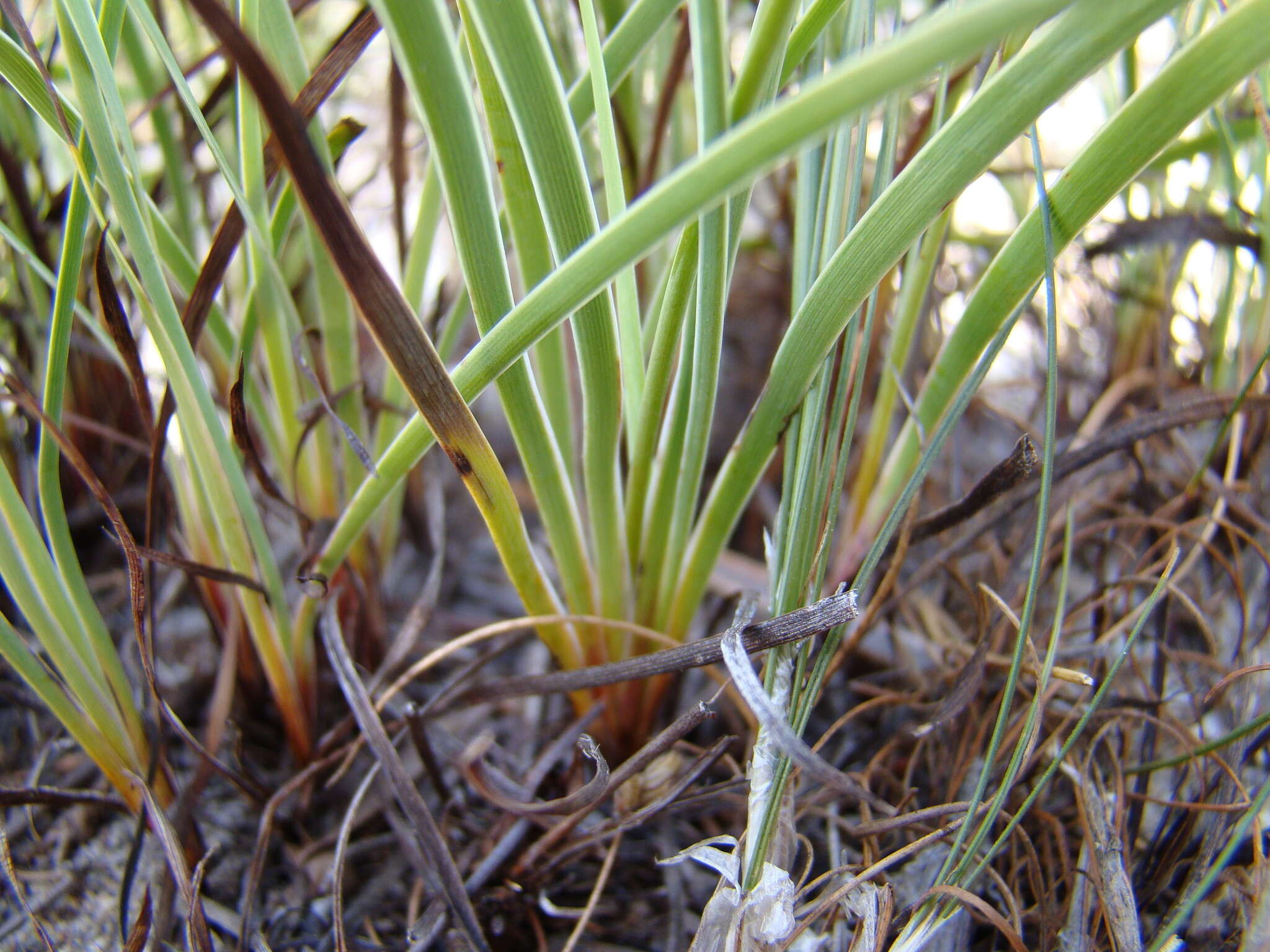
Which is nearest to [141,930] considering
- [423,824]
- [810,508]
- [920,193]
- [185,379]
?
[423,824]

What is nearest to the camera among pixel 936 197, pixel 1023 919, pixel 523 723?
pixel 936 197

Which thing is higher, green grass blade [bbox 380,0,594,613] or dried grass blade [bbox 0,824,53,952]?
green grass blade [bbox 380,0,594,613]

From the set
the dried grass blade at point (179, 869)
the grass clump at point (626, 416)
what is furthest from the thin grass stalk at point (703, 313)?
the dried grass blade at point (179, 869)

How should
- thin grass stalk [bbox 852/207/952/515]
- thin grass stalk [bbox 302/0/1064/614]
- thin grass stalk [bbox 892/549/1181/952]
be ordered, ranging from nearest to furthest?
1. thin grass stalk [bbox 302/0/1064/614]
2. thin grass stalk [bbox 892/549/1181/952]
3. thin grass stalk [bbox 852/207/952/515]

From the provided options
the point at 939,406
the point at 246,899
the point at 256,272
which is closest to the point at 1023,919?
the point at 939,406

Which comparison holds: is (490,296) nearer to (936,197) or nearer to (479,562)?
(936,197)

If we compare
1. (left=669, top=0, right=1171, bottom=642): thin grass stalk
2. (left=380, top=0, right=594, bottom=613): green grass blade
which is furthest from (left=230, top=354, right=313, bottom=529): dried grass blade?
(left=669, top=0, right=1171, bottom=642): thin grass stalk

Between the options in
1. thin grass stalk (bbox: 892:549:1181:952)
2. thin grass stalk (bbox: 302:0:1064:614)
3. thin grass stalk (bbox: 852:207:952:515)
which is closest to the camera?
thin grass stalk (bbox: 302:0:1064:614)

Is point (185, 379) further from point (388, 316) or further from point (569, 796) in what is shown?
point (569, 796)

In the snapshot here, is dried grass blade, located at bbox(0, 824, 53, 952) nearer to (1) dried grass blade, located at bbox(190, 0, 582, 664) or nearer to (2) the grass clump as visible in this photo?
(2) the grass clump
